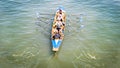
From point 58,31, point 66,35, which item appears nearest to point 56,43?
point 58,31

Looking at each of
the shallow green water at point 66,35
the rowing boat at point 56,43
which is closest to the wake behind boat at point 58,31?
the rowing boat at point 56,43

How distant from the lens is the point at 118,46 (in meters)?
20.3

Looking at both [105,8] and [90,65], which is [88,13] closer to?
[105,8]

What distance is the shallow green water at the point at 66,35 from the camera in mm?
18234

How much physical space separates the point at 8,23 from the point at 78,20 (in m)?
9.51

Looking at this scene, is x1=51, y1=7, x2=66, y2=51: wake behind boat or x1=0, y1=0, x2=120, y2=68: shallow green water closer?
x1=0, y1=0, x2=120, y2=68: shallow green water

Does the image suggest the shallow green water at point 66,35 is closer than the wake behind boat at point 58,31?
Yes

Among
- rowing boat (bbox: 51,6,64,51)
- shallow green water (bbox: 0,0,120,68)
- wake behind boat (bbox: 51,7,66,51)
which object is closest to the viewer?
shallow green water (bbox: 0,0,120,68)

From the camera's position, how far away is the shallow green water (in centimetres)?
1823

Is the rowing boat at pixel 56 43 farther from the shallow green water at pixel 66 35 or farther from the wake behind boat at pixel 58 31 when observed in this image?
the shallow green water at pixel 66 35

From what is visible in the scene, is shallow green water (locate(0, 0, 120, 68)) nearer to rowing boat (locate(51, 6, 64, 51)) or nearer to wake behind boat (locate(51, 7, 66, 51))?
rowing boat (locate(51, 6, 64, 51))

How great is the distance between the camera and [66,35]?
21953 millimetres

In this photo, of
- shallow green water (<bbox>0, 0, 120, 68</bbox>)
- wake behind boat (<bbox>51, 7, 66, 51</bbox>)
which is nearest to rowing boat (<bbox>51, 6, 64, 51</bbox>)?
wake behind boat (<bbox>51, 7, 66, 51</bbox>)

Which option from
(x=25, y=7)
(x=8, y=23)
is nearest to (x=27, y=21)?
(x=8, y=23)
